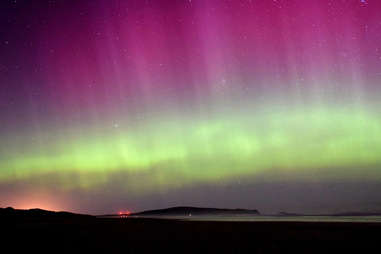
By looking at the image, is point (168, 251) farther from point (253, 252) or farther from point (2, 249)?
point (2, 249)

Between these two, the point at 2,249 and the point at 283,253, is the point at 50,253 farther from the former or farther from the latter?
the point at 283,253

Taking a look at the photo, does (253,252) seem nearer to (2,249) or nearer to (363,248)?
(363,248)

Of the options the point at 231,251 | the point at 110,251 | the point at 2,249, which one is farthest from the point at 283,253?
the point at 2,249

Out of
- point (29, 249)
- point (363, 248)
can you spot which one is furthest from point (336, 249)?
point (29, 249)

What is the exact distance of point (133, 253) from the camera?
11461mm

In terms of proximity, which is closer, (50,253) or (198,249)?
(50,253)

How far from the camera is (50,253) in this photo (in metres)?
11.1

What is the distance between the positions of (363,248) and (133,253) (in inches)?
339

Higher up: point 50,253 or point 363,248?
point 50,253

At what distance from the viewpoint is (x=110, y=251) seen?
11.9 m

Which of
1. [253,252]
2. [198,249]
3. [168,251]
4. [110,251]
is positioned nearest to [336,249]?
[253,252]

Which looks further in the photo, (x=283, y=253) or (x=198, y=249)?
(x=198, y=249)

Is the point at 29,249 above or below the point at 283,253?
above

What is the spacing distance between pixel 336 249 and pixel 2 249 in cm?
1246
